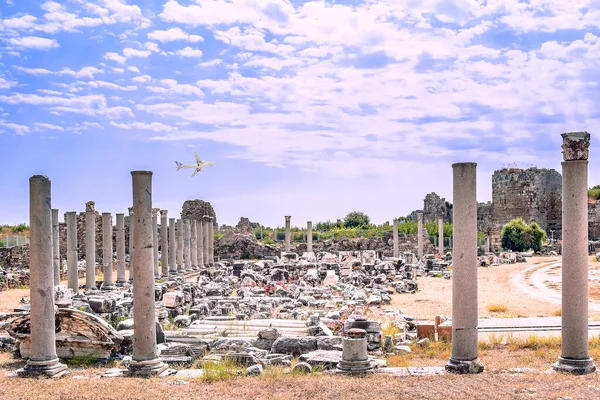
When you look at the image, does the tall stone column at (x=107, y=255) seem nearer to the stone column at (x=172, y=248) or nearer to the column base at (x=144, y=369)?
the stone column at (x=172, y=248)

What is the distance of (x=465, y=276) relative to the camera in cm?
942

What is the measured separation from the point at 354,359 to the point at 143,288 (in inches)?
135

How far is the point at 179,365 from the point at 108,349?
1458mm

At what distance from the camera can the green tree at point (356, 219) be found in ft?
222

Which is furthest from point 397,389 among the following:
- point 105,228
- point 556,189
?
point 556,189

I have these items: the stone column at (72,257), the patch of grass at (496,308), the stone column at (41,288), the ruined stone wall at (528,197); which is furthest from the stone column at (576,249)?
the ruined stone wall at (528,197)

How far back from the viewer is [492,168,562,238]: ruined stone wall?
5622 cm

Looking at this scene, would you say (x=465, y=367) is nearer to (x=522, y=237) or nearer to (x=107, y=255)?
(x=107, y=255)

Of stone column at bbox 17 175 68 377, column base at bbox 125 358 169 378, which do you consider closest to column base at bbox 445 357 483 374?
column base at bbox 125 358 169 378

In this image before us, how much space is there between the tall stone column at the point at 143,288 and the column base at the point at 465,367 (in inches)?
174

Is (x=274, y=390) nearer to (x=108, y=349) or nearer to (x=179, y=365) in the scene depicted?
(x=179, y=365)

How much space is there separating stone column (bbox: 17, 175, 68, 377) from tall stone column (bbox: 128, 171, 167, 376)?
4.39 ft

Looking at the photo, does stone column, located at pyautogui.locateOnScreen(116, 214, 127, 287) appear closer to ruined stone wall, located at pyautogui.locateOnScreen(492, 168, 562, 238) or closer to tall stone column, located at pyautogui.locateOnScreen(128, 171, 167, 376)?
tall stone column, located at pyautogui.locateOnScreen(128, 171, 167, 376)

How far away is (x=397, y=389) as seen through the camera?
848cm
